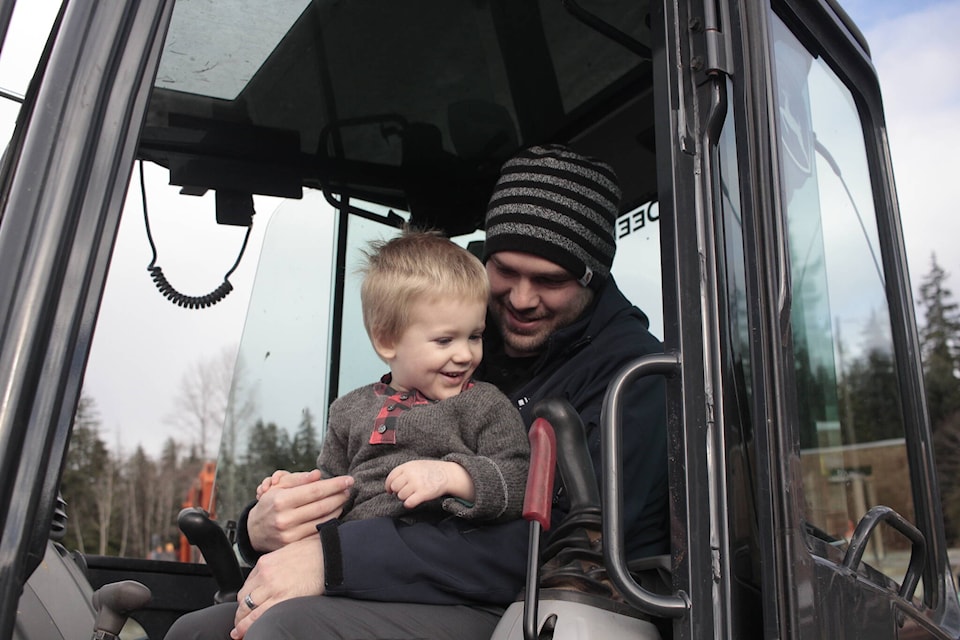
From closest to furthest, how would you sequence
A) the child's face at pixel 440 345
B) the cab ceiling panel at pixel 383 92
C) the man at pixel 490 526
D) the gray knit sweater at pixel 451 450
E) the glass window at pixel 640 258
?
1. the man at pixel 490 526
2. the gray knit sweater at pixel 451 450
3. the child's face at pixel 440 345
4. the cab ceiling panel at pixel 383 92
5. the glass window at pixel 640 258

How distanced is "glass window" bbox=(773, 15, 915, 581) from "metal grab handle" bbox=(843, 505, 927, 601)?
0.07 feet

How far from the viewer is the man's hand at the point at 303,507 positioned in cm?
179

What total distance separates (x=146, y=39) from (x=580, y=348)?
1.17 meters

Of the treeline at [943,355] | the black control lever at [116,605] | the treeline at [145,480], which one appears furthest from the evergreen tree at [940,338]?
the black control lever at [116,605]

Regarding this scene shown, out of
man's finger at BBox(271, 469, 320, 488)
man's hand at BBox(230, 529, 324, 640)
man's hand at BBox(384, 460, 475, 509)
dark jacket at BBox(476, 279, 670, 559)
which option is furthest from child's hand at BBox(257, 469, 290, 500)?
dark jacket at BBox(476, 279, 670, 559)

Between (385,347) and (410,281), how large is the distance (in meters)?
0.17

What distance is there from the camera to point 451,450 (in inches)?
72.4

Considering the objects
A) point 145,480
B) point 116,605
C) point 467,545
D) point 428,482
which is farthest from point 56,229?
point 145,480

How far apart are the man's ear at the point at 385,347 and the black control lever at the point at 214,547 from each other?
545 mm

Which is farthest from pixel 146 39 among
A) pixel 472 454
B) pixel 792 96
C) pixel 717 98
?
pixel 792 96

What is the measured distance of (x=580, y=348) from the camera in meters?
Answer: 2.08

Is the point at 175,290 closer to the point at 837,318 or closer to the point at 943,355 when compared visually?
the point at 837,318

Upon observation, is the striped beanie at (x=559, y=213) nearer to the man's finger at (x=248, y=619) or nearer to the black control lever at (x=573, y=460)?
the black control lever at (x=573, y=460)

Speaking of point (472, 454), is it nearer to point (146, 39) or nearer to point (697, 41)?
point (697, 41)
